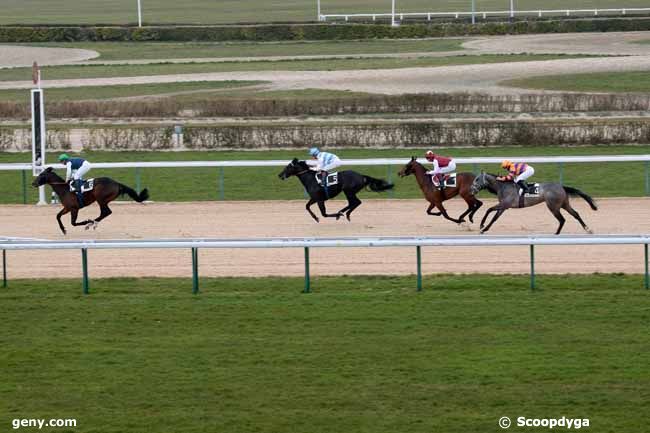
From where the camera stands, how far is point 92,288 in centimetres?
1318

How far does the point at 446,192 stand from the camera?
17.6 meters

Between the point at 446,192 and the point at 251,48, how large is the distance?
32.8 metres

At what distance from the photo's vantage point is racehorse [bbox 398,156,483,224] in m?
17.4

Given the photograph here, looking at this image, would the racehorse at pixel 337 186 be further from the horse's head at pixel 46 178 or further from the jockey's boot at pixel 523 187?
the horse's head at pixel 46 178

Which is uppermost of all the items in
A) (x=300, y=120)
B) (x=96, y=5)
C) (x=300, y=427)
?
(x=96, y=5)

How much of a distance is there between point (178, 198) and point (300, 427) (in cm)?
1230

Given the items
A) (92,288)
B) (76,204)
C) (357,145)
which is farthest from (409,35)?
(92,288)

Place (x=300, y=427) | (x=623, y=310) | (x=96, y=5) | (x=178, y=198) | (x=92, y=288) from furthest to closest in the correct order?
(x=96, y=5) < (x=178, y=198) < (x=92, y=288) < (x=623, y=310) < (x=300, y=427)

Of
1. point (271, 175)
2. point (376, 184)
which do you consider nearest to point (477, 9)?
point (271, 175)

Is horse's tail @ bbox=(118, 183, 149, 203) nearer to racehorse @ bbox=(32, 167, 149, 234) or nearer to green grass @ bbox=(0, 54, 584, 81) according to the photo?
racehorse @ bbox=(32, 167, 149, 234)

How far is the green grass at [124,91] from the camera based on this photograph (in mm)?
34134

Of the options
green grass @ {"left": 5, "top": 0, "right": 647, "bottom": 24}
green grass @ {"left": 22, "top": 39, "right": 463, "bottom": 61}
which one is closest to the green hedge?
green grass @ {"left": 22, "top": 39, "right": 463, "bottom": 61}

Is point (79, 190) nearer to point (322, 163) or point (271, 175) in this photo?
point (322, 163)

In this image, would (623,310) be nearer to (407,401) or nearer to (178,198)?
(407,401)
